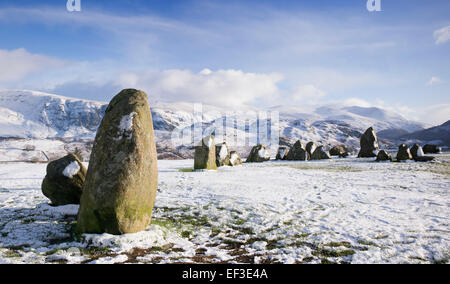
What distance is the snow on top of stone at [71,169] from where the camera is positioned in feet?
29.8

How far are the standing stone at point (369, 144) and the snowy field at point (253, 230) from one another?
80.1 ft

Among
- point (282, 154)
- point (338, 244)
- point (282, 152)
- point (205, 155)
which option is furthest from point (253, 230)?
point (282, 152)

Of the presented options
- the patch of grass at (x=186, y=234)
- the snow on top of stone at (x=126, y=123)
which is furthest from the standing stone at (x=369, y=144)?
the snow on top of stone at (x=126, y=123)

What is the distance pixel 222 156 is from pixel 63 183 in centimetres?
1694

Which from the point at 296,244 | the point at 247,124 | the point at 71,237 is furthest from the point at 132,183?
the point at 247,124

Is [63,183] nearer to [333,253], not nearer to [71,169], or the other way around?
[71,169]

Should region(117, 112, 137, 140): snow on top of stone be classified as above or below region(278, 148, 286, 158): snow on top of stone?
above

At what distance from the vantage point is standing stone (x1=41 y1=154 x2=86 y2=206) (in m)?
9.02

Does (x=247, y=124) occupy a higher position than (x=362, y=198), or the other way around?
(x=247, y=124)

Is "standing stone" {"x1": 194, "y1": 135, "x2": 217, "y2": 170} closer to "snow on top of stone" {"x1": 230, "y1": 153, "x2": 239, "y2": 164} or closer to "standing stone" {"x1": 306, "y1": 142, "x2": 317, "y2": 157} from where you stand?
"snow on top of stone" {"x1": 230, "y1": 153, "x2": 239, "y2": 164}

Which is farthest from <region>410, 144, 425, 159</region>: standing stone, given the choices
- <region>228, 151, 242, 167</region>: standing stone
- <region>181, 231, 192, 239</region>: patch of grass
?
<region>181, 231, 192, 239</region>: patch of grass

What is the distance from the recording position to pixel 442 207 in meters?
9.09
